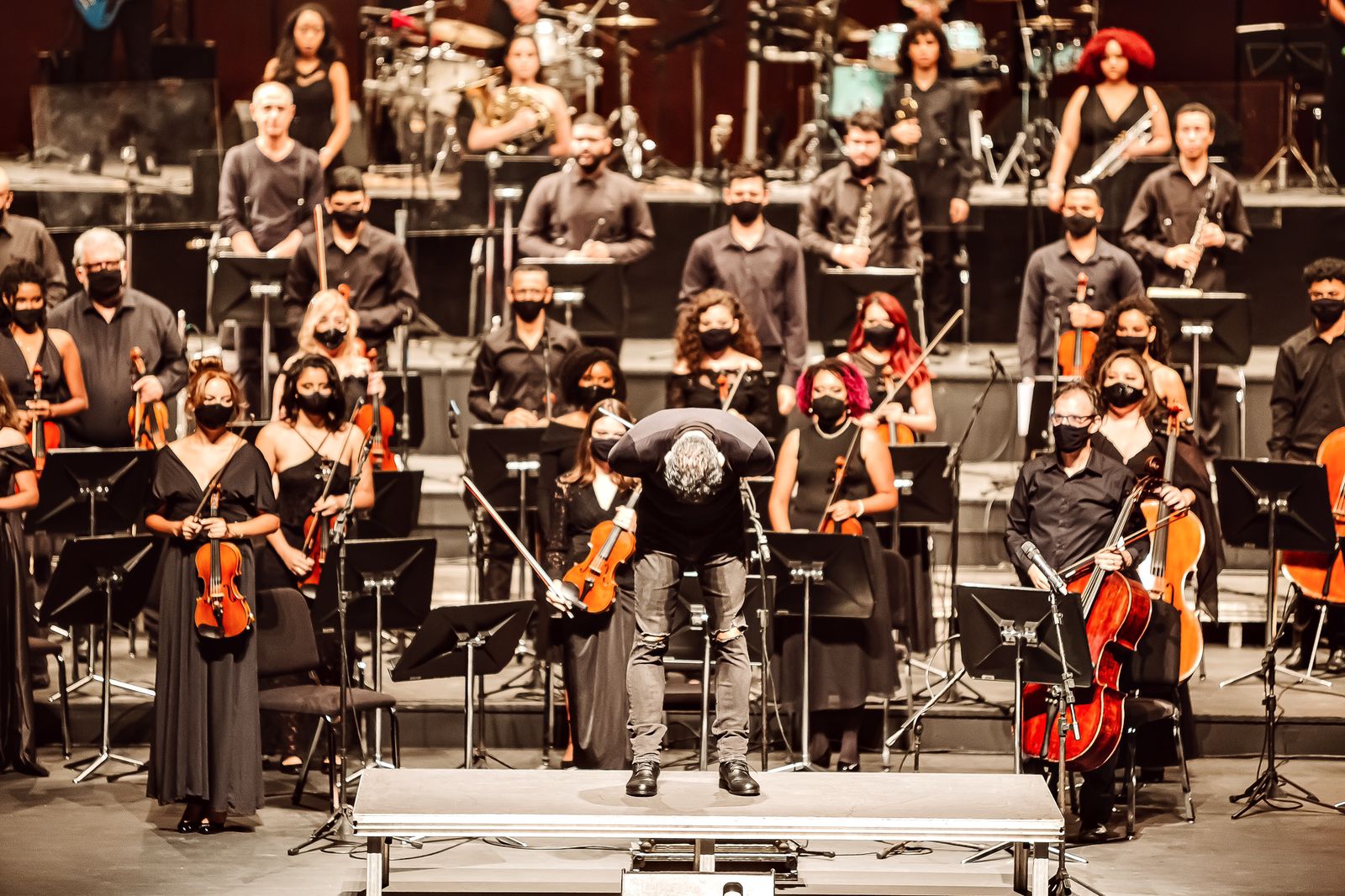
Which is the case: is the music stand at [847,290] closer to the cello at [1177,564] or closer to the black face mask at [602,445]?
the cello at [1177,564]

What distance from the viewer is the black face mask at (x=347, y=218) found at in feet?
33.6

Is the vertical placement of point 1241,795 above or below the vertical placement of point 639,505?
below

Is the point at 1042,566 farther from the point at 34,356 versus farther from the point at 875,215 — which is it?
the point at 34,356

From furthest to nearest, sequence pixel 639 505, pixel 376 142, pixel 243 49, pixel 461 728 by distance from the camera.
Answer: pixel 243 49, pixel 376 142, pixel 461 728, pixel 639 505

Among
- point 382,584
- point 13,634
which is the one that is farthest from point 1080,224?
point 13,634

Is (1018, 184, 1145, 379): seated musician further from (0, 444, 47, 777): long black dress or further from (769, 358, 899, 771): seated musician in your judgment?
(0, 444, 47, 777): long black dress

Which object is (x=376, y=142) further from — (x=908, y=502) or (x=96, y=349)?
(x=908, y=502)

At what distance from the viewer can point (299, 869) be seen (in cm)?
747

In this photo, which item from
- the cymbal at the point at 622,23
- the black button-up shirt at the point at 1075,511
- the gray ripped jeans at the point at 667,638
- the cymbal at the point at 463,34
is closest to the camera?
the gray ripped jeans at the point at 667,638

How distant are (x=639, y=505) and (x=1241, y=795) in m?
3.26

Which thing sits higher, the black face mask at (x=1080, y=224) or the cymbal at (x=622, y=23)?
the cymbal at (x=622, y=23)

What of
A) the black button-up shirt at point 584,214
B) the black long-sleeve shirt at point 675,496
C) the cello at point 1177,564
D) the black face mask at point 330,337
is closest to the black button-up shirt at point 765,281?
the black button-up shirt at point 584,214

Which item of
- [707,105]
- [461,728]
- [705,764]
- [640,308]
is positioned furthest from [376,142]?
[705,764]

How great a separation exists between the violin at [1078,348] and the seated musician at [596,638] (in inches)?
104
